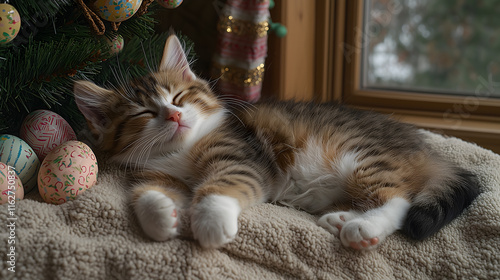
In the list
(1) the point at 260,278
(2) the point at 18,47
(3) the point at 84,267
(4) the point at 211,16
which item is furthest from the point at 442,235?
(4) the point at 211,16

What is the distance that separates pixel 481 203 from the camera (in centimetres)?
129

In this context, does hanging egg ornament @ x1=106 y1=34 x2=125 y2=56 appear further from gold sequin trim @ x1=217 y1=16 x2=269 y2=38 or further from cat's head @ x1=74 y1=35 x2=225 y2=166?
gold sequin trim @ x1=217 y1=16 x2=269 y2=38

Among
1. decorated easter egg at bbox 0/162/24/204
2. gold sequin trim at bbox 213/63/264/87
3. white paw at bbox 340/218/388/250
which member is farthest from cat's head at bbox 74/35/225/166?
white paw at bbox 340/218/388/250

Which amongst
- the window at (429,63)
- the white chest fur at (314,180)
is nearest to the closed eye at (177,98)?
the white chest fur at (314,180)

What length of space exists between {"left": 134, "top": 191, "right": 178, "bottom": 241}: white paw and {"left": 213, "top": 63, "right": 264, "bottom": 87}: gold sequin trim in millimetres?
944

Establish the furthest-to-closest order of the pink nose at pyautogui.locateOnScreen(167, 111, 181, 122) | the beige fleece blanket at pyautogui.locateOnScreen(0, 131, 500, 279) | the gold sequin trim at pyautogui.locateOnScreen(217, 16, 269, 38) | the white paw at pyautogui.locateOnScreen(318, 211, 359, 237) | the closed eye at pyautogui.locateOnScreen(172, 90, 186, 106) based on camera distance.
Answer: the gold sequin trim at pyautogui.locateOnScreen(217, 16, 269, 38) < the closed eye at pyautogui.locateOnScreen(172, 90, 186, 106) < the pink nose at pyautogui.locateOnScreen(167, 111, 181, 122) < the white paw at pyautogui.locateOnScreen(318, 211, 359, 237) < the beige fleece blanket at pyautogui.locateOnScreen(0, 131, 500, 279)

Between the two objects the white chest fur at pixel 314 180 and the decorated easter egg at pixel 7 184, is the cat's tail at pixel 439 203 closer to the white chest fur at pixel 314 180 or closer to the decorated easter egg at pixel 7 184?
the white chest fur at pixel 314 180

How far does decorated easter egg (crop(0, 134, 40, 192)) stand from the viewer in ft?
3.93

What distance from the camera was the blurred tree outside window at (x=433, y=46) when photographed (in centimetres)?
212

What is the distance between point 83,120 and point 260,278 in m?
0.90

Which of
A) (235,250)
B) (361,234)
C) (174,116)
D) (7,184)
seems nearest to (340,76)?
(174,116)

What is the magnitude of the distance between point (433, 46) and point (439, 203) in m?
1.21

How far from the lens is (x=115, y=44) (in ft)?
4.76

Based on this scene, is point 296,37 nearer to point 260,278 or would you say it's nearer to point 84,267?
point 260,278
